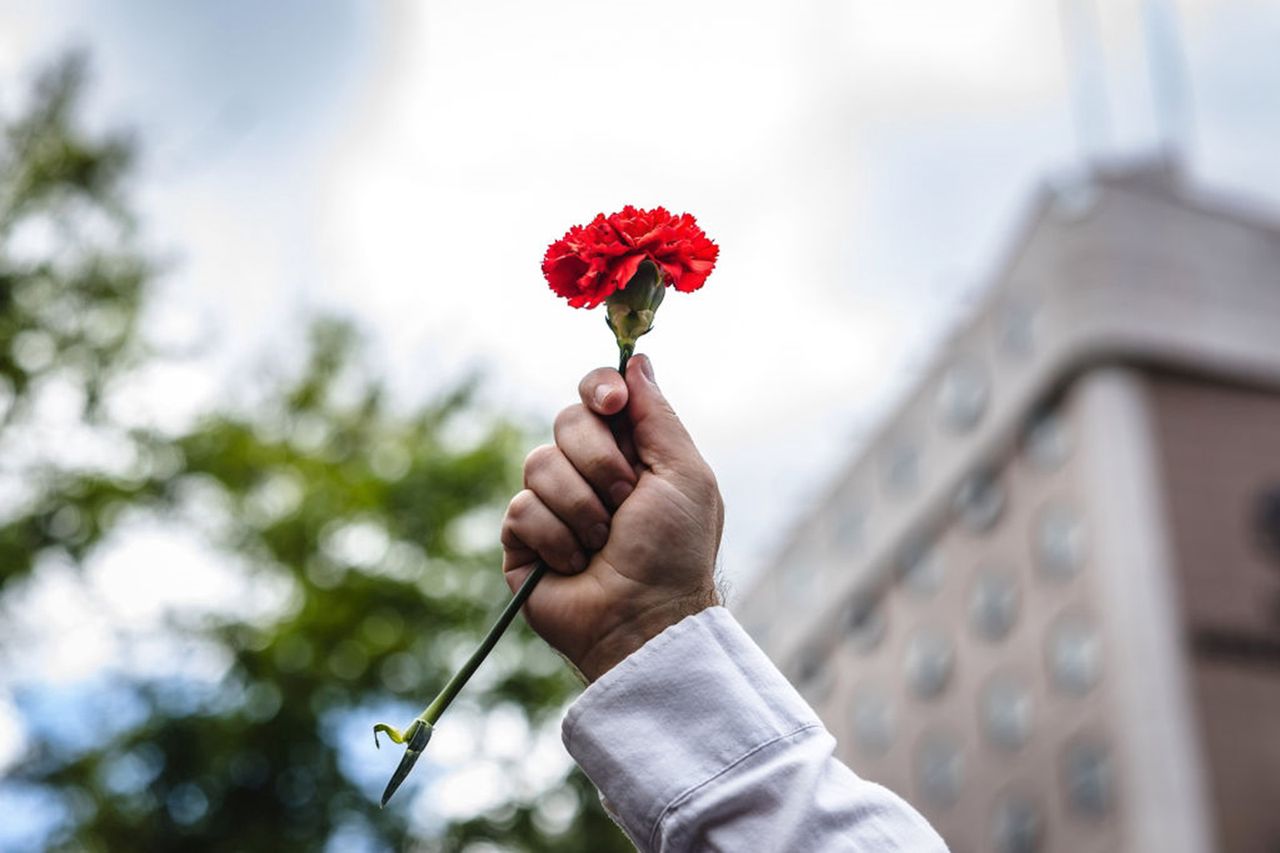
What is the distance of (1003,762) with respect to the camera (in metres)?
31.7

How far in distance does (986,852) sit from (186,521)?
23.7 metres

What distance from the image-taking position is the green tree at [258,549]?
403 inches

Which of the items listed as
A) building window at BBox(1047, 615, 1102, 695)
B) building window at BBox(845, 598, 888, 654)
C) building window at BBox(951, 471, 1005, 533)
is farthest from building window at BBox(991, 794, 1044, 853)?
building window at BBox(845, 598, 888, 654)

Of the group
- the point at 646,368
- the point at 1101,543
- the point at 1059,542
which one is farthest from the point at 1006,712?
the point at 646,368

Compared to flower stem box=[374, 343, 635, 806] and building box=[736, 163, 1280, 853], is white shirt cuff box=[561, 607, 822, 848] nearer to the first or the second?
flower stem box=[374, 343, 635, 806]

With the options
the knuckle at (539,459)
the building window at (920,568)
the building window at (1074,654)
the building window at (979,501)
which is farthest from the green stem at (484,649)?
the building window at (920,568)

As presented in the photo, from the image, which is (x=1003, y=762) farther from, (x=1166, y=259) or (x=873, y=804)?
(x=873, y=804)

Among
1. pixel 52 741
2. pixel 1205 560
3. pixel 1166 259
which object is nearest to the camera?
pixel 52 741

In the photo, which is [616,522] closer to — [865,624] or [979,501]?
[979,501]

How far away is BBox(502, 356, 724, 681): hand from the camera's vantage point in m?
1.46

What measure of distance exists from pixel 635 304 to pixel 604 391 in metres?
0.11

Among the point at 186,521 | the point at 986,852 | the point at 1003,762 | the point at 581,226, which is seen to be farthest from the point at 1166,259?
the point at 581,226

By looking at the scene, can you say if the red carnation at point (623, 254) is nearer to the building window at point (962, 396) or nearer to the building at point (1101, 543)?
the building at point (1101, 543)

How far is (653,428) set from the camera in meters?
1.50
